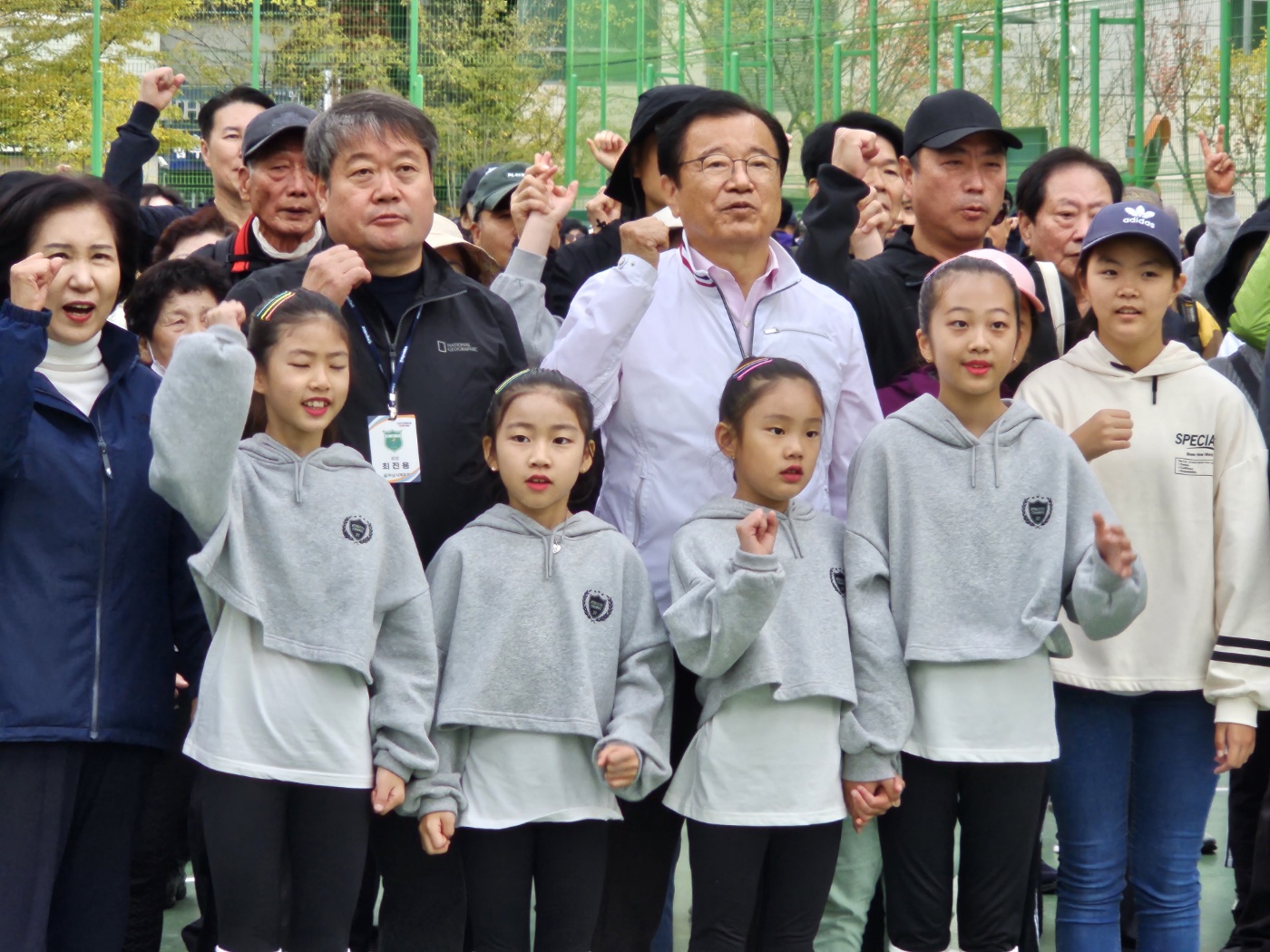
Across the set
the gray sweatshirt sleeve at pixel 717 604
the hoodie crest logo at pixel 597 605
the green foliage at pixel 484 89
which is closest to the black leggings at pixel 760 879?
the gray sweatshirt sleeve at pixel 717 604

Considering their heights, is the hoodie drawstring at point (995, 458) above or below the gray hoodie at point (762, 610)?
above

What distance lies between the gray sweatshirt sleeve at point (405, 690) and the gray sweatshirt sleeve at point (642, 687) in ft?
1.18

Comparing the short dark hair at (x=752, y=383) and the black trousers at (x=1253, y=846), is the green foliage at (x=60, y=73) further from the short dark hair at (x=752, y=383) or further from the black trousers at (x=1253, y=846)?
the short dark hair at (x=752, y=383)

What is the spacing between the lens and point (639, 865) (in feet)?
11.3

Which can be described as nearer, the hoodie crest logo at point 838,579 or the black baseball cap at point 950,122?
the hoodie crest logo at point 838,579

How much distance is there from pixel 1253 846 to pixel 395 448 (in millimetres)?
2814

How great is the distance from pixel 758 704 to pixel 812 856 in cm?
35

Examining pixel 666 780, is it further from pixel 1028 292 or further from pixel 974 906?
pixel 1028 292

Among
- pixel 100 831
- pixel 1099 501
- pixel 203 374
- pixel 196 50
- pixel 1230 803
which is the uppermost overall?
pixel 196 50

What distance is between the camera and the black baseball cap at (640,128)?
4.16 m

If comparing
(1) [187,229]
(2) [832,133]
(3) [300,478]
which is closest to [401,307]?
(3) [300,478]

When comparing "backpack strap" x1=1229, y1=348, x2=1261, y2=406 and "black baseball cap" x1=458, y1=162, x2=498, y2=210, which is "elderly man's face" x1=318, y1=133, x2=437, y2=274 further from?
"backpack strap" x1=1229, y1=348, x2=1261, y2=406

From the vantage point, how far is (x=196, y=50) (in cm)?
2128

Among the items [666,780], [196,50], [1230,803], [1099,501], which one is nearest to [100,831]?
[666,780]
